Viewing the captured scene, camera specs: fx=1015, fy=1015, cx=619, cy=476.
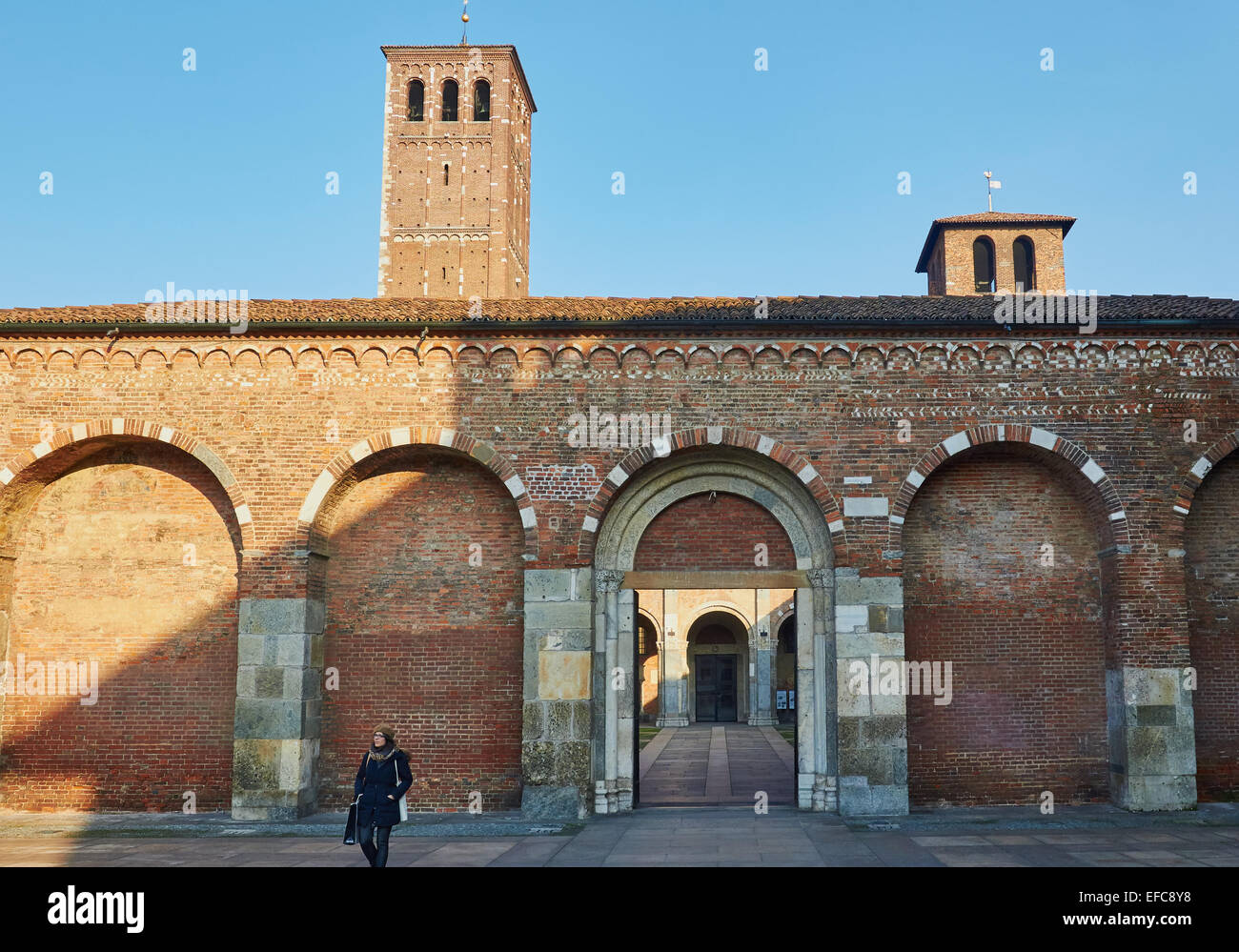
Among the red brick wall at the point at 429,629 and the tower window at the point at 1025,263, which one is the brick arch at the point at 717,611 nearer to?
the tower window at the point at 1025,263

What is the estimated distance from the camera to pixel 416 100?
115 feet

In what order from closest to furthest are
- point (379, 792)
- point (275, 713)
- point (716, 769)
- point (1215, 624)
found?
point (379, 792) → point (275, 713) → point (1215, 624) → point (716, 769)

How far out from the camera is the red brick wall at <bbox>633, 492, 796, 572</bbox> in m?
12.8

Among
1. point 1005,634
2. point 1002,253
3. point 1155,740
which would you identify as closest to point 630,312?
point 1005,634

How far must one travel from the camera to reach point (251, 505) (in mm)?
12336

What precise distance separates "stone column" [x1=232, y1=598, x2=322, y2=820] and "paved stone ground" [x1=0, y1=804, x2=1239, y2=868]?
48 centimetres

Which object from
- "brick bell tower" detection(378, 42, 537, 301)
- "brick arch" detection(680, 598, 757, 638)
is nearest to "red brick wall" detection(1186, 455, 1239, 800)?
"brick arch" detection(680, 598, 757, 638)

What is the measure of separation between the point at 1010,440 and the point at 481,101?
27.8 metres

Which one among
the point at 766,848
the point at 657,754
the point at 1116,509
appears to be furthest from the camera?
the point at 657,754

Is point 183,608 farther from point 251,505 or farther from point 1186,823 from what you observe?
point 1186,823

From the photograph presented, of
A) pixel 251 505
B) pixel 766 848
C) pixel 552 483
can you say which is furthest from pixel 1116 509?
pixel 251 505

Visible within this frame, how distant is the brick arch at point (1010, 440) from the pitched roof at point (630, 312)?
1.36 metres

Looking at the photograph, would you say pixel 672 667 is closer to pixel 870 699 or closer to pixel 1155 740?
pixel 870 699
